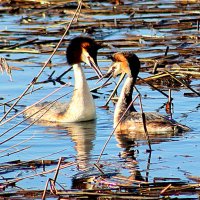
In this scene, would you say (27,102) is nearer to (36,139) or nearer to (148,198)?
(36,139)

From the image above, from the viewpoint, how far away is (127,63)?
13219mm

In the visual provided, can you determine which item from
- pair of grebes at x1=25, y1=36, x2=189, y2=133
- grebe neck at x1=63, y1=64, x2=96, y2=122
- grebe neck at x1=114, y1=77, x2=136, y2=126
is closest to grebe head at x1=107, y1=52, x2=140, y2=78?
pair of grebes at x1=25, y1=36, x2=189, y2=133

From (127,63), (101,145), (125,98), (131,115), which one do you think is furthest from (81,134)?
(127,63)

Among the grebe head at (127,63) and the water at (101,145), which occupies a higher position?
the grebe head at (127,63)

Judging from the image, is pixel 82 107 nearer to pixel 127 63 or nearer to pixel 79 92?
pixel 79 92

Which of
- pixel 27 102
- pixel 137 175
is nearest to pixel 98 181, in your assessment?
pixel 137 175

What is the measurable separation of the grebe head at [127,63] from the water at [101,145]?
0.75 m

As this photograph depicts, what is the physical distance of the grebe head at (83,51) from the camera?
13852 millimetres

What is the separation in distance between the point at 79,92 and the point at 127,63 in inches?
35.2

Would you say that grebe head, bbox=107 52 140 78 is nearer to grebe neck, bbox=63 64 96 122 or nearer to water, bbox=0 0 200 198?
grebe neck, bbox=63 64 96 122

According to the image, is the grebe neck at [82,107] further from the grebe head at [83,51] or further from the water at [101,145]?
the grebe head at [83,51]

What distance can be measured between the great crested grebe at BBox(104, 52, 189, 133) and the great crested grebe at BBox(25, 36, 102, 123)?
16.9 inches

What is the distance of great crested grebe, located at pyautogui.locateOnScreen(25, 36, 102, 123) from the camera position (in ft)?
44.9

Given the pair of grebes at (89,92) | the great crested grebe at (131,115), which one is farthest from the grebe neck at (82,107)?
the great crested grebe at (131,115)
